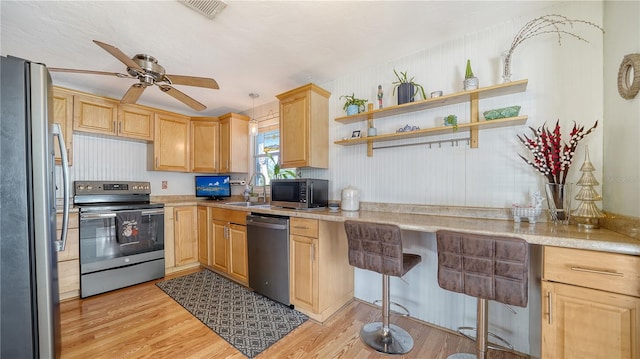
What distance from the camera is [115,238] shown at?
277 cm

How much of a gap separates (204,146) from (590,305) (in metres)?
4.31

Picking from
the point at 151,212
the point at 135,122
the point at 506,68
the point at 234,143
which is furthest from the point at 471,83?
the point at 135,122

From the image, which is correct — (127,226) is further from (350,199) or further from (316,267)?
(350,199)

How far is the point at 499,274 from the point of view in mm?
1272

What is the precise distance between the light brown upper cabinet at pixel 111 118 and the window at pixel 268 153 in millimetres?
1496

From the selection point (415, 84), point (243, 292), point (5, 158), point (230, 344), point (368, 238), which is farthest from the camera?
point (243, 292)

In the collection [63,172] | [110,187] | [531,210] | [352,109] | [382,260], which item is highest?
[352,109]

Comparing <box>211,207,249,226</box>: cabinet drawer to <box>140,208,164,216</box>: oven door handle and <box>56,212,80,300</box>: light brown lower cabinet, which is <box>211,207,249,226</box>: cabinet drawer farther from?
<box>56,212,80,300</box>: light brown lower cabinet

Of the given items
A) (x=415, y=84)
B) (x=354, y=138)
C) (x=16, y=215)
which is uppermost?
(x=415, y=84)

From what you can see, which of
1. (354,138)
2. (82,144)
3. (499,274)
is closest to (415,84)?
(354,138)

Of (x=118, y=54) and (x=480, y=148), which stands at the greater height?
(x=118, y=54)

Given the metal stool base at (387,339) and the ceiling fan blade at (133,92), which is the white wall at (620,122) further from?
the ceiling fan blade at (133,92)

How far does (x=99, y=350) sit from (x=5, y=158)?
1502 mm

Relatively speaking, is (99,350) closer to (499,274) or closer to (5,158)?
(5,158)
